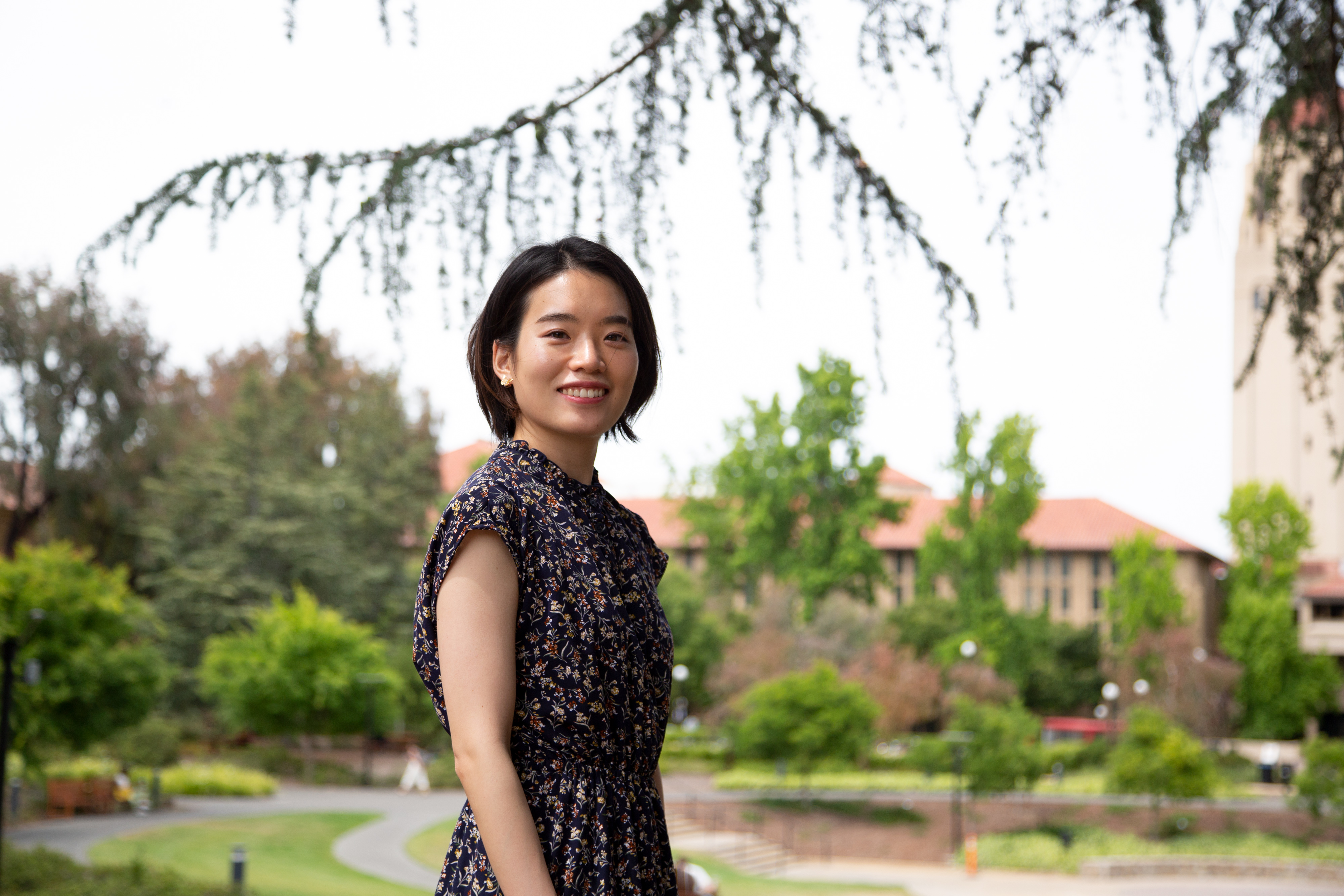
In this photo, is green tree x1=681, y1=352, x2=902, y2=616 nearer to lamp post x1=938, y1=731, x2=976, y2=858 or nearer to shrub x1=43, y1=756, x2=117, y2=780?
lamp post x1=938, y1=731, x2=976, y2=858

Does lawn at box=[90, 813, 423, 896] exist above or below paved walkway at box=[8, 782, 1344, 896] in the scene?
above

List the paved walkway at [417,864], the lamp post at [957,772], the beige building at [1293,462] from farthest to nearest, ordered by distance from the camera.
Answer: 1. the beige building at [1293,462]
2. the lamp post at [957,772]
3. the paved walkway at [417,864]

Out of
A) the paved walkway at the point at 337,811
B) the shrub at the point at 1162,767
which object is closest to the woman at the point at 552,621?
the paved walkway at the point at 337,811

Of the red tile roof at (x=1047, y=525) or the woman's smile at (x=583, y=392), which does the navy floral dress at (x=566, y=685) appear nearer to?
the woman's smile at (x=583, y=392)

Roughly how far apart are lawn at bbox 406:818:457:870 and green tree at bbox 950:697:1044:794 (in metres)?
10.8

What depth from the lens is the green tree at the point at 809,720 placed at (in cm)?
2498

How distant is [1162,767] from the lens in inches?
882

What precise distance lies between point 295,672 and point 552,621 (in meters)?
24.7

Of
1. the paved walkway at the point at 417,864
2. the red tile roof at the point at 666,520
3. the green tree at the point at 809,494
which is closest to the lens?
the paved walkway at the point at 417,864

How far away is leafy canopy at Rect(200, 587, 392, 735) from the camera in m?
24.4

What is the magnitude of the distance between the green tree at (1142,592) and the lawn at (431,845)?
2501cm

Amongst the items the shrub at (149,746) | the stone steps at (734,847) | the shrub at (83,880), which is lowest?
the stone steps at (734,847)

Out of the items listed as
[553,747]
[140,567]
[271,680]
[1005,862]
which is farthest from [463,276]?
[140,567]

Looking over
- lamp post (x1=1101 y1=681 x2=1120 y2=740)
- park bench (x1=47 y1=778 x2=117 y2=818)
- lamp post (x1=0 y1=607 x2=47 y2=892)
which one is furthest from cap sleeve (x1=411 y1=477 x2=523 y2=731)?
lamp post (x1=1101 y1=681 x2=1120 y2=740)
